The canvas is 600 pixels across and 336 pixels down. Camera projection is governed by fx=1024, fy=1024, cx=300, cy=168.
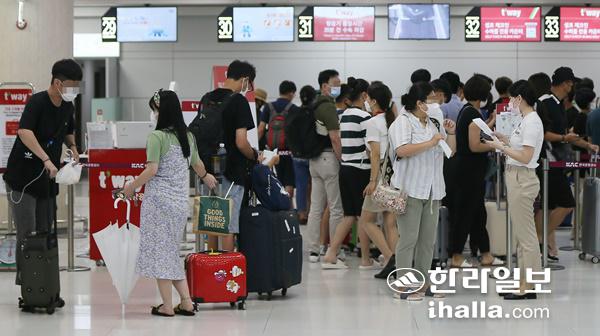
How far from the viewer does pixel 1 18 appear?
36.2 feet

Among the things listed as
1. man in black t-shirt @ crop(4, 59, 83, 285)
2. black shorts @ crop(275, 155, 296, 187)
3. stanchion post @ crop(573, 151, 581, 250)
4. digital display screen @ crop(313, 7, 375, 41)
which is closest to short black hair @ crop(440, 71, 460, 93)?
stanchion post @ crop(573, 151, 581, 250)

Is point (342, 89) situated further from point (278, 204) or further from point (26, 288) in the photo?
point (26, 288)

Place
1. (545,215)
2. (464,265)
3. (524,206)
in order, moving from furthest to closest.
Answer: (464,265) → (545,215) → (524,206)

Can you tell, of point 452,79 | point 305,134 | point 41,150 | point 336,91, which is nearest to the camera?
point 41,150

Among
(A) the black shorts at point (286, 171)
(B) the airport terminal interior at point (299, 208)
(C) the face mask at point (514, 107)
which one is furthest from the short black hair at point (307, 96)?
(C) the face mask at point (514, 107)

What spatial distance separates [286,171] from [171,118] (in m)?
5.75

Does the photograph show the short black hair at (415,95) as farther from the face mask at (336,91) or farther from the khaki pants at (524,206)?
the face mask at (336,91)

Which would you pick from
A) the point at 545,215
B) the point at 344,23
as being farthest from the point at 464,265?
the point at 344,23

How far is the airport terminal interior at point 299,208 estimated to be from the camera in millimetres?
6480

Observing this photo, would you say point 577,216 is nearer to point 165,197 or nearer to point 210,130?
point 210,130

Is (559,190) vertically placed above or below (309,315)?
above

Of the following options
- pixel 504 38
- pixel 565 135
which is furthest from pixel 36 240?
pixel 504 38

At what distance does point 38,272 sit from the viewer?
678 centimetres

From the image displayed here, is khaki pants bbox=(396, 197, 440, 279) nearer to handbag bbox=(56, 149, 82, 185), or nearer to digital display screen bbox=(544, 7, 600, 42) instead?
handbag bbox=(56, 149, 82, 185)
